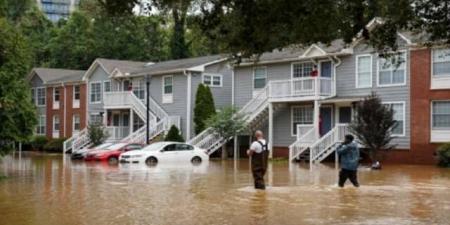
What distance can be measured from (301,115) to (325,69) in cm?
323

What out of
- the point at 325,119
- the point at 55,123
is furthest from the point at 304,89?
the point at 55,123

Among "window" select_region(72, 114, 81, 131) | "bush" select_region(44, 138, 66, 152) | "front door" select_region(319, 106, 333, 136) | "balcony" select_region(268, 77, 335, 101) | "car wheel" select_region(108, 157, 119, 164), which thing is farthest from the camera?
"window" select_region(72, 114, 81, 131)

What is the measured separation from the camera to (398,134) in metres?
37.4

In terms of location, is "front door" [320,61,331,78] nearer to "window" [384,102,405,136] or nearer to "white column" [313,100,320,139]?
"white column" [313,100,320,139]

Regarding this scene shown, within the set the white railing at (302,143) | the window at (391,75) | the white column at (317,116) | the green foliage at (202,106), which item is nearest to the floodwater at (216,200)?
the window at (391,75)

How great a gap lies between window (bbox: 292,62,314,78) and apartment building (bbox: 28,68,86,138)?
23.4 meters

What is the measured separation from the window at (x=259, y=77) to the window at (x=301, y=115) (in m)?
3.01

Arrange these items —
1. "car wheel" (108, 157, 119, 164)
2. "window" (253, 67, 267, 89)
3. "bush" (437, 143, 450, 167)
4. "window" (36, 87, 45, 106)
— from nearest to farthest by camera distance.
Answer: "bush" (437, 143, 450, 167) < "car wheel" (108, 157, 119, 164) < "window" (253, 67, 267, 89) < "window" (36, 87, 45, 106)

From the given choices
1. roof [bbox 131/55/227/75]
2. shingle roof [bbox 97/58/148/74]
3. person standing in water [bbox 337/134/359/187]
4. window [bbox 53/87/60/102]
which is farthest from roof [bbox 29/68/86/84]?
person standing in water [bbox 337/134/359/187]

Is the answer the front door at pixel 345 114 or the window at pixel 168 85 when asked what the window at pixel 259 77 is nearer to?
the front door at pixel 345 114

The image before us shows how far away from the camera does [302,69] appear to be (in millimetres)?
42812

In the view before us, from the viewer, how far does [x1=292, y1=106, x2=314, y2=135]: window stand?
42541 millimetres

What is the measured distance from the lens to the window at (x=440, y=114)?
117 ft

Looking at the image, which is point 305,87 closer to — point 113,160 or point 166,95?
point 113,160
